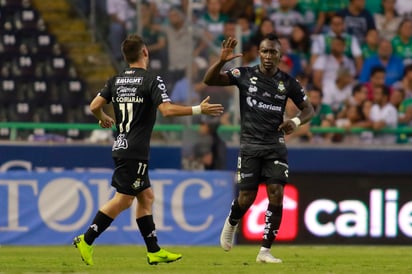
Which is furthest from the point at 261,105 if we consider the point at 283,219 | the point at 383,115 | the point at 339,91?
the point at 339,91

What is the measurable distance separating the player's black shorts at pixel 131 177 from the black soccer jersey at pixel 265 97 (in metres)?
1.74

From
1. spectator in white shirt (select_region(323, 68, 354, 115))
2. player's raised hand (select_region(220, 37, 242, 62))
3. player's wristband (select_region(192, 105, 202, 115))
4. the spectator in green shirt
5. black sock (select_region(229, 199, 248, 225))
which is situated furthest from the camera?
the spectator in green shirt

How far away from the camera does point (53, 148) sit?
1880 centimetres

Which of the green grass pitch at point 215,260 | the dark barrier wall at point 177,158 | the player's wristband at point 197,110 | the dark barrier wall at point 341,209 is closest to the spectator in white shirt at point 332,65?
the dark barrier wall at point 177,158

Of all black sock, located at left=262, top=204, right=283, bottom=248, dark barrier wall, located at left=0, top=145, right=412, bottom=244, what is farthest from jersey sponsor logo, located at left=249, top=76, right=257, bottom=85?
dark barrier wall, located at left=0, top=145, right=412, bottom=244

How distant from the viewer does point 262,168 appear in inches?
497

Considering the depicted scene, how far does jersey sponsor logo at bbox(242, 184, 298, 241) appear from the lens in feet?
57.0

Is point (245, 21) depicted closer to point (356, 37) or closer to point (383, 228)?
point (356, 37)

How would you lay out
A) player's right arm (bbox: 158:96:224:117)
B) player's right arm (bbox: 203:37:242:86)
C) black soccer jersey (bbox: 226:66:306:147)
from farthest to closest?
black soccer jersey (bbox: 226:66:306:147)
player's right arm (bbox: 203:37:242:86)
player's right arm (bbox: 158:96:224:117)

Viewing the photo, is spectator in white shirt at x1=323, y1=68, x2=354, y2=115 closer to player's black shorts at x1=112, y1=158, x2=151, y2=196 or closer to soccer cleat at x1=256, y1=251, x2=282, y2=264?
soccer cleat at x1=256, y1=251, x2=282, y2=264

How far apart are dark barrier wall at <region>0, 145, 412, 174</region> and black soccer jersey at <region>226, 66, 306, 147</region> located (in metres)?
5.32

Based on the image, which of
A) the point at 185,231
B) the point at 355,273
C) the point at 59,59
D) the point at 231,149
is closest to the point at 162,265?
the point at 355,273

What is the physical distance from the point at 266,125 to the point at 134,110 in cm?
→ 187

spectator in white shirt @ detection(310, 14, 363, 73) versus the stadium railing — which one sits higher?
spectator in white shirt @ detection(310, 14, 363, 73)
